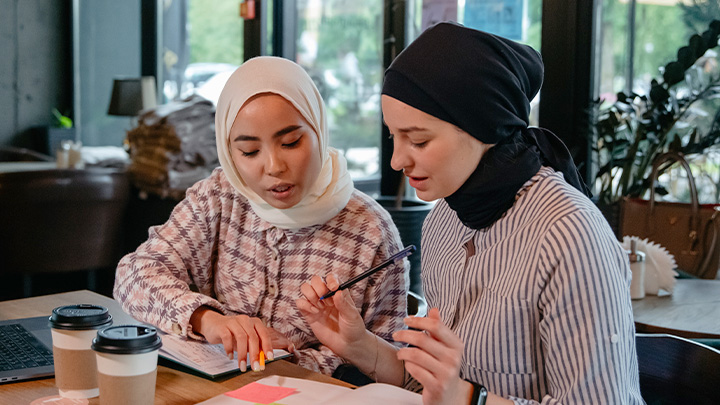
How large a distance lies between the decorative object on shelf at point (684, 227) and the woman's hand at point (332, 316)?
148 cm

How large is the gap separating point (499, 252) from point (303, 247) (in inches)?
26.4

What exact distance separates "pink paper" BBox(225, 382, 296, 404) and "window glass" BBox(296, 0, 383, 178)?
3.47 meters

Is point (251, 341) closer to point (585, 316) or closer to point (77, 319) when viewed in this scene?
point (77, 319)

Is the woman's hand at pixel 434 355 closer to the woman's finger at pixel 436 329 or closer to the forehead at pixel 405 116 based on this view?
the woman's finger at pixel 436 329

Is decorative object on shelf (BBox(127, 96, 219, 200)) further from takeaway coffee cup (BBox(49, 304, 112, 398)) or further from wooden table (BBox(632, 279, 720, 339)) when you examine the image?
takeaway coffee cup (BBox(49, 304, 112, 398))

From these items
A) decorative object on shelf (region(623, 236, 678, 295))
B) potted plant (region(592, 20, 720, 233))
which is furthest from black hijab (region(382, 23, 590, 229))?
potted plant (region(592, 20, 720, 233))

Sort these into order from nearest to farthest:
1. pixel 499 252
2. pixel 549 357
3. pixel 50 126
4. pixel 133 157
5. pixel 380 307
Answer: pixel 549 357 → pixel 499 252 → pixel 380 307 → pixel 133 157 → pixel 50 126

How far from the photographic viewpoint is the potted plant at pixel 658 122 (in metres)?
2.70

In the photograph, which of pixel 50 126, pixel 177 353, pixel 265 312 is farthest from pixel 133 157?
pixel 50 126

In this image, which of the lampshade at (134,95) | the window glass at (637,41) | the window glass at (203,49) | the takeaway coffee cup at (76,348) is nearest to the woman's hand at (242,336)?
the takeaway coffee cup at (76,348)

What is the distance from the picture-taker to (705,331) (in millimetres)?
1900

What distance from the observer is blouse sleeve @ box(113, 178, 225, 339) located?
1647mm

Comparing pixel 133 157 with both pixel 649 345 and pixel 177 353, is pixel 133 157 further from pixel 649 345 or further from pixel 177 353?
pixel 649 345

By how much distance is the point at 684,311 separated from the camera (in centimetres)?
212
